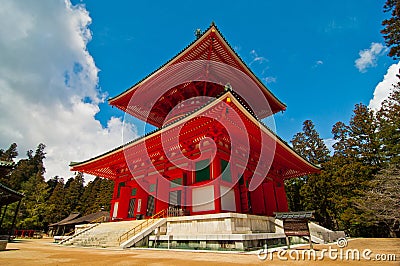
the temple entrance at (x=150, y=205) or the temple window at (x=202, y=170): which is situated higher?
the temple window at (x=202, y=170)

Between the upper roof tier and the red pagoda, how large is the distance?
0.06 metres

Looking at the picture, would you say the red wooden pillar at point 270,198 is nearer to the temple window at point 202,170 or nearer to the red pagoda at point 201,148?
the red pagoda at point 201,148

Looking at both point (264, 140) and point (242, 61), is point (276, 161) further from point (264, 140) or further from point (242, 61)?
point (242, 61)

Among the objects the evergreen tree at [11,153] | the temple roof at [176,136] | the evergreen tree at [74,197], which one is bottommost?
the temple roof at [176,136]

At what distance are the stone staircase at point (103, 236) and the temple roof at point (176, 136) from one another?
13.9 feet

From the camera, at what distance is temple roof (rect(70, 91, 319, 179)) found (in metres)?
9.30

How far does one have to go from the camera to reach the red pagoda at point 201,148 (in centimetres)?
1069

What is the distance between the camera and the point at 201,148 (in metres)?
11.6

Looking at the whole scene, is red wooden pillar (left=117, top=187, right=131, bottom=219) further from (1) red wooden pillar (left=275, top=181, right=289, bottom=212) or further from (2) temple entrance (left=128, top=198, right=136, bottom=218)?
(1) red wooden pillar (left=275, top=181, right=289, bottom=212)

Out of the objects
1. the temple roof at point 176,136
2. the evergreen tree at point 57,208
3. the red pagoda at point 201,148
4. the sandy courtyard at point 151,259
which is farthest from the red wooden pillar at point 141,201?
the evergreen tree at point 57,208

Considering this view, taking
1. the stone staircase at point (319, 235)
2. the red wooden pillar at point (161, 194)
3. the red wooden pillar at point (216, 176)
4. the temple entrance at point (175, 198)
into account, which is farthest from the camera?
the stone staircase at point (319, 235)

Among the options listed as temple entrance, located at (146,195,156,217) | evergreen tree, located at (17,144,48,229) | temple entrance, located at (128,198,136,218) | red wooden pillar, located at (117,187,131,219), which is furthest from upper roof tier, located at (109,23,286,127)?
evergreen tree, located at (17,144,48,229)

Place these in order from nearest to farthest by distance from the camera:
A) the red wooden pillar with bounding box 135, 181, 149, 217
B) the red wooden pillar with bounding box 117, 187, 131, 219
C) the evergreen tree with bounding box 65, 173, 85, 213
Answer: the red wooden pillar with bounding box 135, 181, 149, 217 → the red wooden pillar with bounding box 117, 187, 131, 219 → the evergreen tree with bounding box 65, 173, 85, 213

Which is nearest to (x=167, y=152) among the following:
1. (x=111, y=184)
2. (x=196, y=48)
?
(x=196, y=48)
